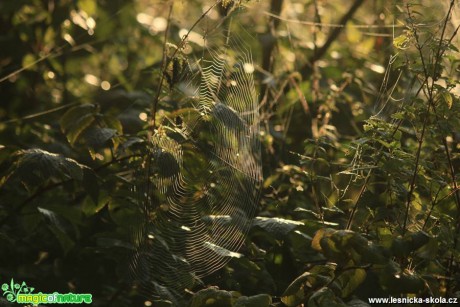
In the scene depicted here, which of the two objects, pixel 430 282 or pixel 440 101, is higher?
pixel 440 101

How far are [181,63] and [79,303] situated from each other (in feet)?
2.95

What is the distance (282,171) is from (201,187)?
0.96 feet

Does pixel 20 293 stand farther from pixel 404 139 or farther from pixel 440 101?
pixel 404 139

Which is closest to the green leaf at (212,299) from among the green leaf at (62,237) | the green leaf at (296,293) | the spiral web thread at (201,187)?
the green leaf at (296,293)

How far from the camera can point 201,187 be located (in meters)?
2.43

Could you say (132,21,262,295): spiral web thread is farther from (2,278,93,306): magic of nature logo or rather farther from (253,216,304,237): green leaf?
(2,278,93,306): magic of nature logo

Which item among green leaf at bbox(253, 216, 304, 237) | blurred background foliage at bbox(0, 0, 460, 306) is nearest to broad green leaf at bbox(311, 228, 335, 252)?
blurred background foliage at bbox(0, 0, 460, 306)

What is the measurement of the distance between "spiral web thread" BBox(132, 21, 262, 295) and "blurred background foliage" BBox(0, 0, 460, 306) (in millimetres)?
76

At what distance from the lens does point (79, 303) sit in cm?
238

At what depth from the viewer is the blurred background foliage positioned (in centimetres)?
178

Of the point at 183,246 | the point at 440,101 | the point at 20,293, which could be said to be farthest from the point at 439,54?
the point at 20,293

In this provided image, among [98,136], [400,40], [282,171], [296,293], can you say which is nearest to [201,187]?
[282,171]

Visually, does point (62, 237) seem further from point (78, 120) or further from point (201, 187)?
point (201, 187)

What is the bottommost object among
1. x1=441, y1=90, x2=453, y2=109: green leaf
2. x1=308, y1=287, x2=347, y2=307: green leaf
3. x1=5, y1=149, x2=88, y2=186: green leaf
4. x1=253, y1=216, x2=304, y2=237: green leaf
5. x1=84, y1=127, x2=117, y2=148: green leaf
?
x1=308, y1=287, x2=347, y2=307: green leaf
